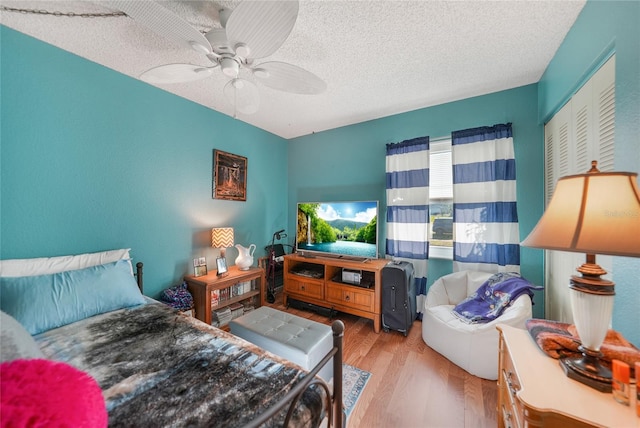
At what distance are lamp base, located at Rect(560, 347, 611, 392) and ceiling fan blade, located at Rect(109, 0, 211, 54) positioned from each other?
7.09 ft

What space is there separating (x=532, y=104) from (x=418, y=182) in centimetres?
125

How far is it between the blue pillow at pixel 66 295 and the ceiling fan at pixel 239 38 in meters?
1.45

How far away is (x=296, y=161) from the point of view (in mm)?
3744

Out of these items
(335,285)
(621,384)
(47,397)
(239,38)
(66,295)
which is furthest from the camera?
(335,285)

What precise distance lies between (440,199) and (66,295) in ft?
11.4

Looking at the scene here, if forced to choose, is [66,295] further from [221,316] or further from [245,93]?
[245,93]

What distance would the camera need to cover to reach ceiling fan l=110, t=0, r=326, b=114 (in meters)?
0.98

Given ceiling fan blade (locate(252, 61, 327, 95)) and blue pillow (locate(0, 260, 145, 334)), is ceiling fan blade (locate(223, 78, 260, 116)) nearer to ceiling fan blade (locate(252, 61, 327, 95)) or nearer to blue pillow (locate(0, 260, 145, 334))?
ceiling fan blade (locate(252, 61, 327, 95))

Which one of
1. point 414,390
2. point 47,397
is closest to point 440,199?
point 414,390

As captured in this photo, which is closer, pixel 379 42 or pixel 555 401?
pixel 555 401

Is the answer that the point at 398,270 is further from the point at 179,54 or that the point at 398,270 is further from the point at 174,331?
the point at 179,54

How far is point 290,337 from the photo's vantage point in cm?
161

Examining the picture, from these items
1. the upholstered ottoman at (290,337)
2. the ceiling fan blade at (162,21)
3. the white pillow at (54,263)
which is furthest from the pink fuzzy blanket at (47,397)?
the white pillow at (54,263)

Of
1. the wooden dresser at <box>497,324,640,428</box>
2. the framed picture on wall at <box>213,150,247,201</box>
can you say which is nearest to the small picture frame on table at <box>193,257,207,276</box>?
the framed picture on wall at <box>213,150,247,201</box>
